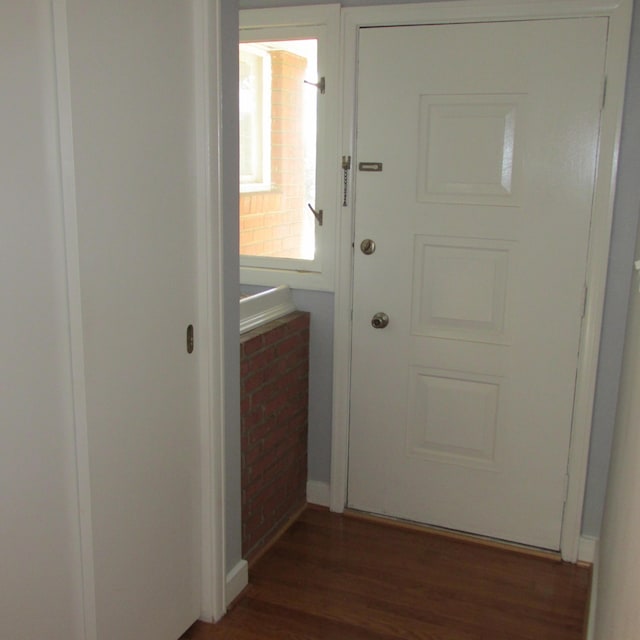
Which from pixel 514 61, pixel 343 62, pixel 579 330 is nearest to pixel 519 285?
pixel 579 330

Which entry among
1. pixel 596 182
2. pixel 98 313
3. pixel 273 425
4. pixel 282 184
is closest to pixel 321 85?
pixel 282 184

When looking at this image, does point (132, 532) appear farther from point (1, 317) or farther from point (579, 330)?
point (579, 330)

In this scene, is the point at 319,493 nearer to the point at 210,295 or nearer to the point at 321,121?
the point at 210,295

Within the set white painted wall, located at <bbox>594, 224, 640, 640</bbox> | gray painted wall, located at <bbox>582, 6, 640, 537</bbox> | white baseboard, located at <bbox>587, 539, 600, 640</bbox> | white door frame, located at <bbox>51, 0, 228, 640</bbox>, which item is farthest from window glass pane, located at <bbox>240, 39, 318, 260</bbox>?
white baseboard, located at <bbox>587, 539, 600, 640</bbox>

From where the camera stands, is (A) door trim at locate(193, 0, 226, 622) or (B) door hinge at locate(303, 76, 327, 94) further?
(B) door hinge at locate(303, 76, 327, 94)

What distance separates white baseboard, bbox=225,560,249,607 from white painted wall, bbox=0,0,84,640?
0.77m

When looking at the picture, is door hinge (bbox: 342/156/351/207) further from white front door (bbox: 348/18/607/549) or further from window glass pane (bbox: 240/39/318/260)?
window glass pane (bbox: 240/39/318/260)

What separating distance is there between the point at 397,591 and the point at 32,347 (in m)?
1.59

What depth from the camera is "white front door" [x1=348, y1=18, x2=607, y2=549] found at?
2.49 meters

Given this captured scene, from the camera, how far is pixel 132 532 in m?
1.91

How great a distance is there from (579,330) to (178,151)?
154 cm

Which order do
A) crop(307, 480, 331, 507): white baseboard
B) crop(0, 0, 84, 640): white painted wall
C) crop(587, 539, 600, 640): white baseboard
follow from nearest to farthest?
crop(0, 0, 84, 640): white painted wall → crop(587, 539, 600, 640): white baseboard → crop(307, 480, 331, 507): white baseboard

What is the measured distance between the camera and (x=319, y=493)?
10.1 feet

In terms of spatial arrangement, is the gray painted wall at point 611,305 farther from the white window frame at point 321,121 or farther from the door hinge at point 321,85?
the door hinge at point 321,85
